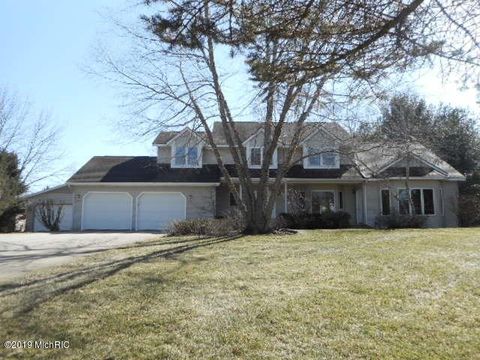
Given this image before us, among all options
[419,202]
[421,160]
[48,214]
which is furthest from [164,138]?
[419,202]

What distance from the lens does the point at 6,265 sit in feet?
36.6

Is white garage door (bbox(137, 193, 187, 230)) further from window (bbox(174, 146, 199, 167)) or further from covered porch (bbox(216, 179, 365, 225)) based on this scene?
covered porch (bbox(216, 179, 365, 225))

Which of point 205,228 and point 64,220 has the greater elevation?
point 64,220

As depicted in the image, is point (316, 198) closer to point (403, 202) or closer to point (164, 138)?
point (403, 202)

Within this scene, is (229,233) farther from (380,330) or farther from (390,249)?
(380,330)

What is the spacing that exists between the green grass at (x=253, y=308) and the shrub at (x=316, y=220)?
14.0m

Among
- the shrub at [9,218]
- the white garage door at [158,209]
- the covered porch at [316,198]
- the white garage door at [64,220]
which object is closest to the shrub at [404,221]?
the covered porch at [316,198]

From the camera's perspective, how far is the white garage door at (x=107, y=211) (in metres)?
27.4

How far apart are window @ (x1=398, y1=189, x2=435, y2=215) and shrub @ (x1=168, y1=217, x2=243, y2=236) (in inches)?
447

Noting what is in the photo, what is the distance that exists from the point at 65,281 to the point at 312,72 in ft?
18.2

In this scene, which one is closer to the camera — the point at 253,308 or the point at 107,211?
the point at 253,308

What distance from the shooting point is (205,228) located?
18.8 meters

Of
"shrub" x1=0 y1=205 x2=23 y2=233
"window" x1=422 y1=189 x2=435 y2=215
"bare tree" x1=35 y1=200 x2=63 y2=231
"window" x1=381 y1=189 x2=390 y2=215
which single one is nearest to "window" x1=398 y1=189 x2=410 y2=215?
"window" x1=381 y1=189 x2=390 y2=215

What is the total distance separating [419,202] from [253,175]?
9241 mm
